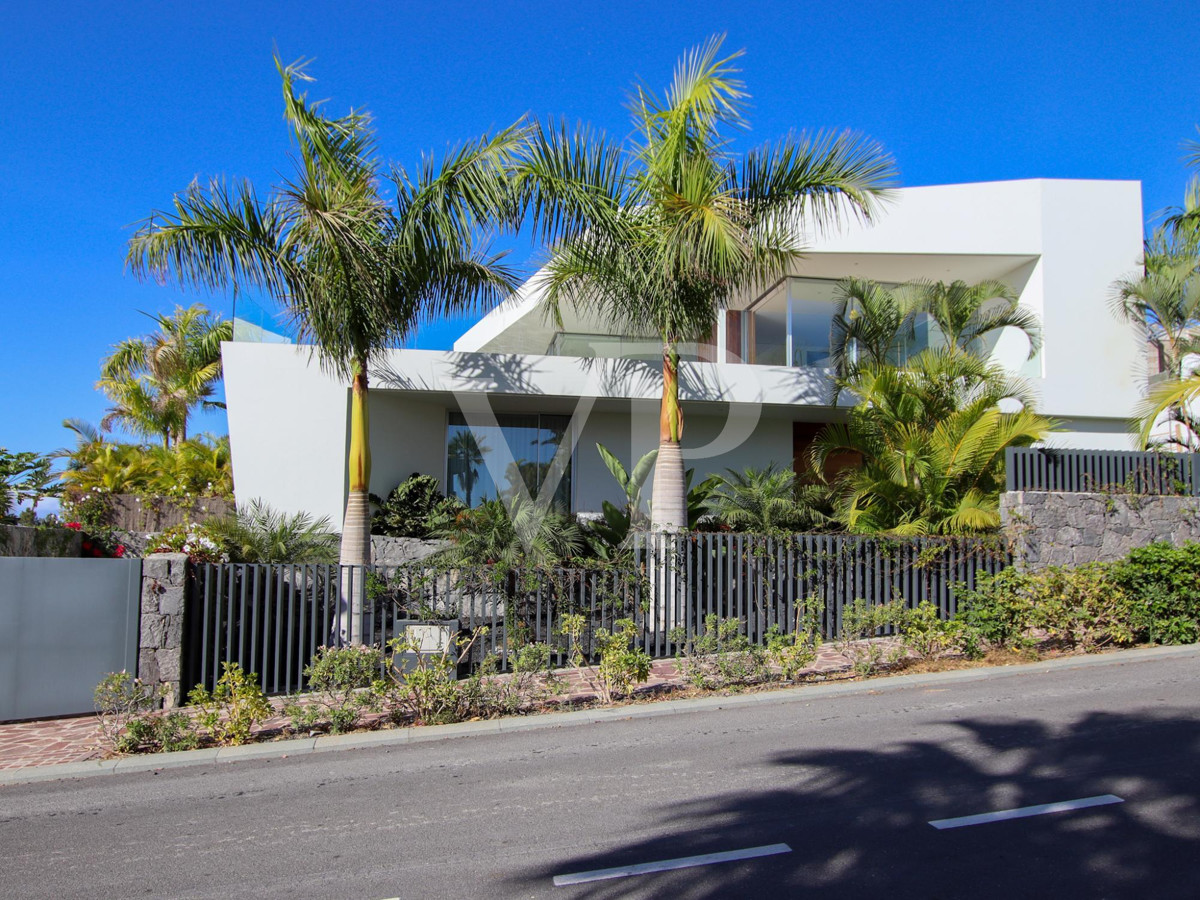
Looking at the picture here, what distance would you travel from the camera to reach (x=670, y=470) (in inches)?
458

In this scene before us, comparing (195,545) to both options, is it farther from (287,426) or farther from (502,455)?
(502,455)

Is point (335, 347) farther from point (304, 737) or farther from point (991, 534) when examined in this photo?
point (991, 534)

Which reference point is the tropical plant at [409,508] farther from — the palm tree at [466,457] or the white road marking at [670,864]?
the white road marking at [670,864]

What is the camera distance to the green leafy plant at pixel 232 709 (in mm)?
7578

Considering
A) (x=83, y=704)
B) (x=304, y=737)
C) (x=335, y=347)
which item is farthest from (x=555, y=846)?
(x=335, y=347)

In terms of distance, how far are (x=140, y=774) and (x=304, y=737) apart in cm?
132

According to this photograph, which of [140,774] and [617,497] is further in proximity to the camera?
[617,497]

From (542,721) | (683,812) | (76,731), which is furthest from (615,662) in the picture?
(76,731)

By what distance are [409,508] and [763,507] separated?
6516 mm

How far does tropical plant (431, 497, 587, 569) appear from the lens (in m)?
10.7

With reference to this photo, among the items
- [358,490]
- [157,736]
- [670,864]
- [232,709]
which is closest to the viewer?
[670,864]

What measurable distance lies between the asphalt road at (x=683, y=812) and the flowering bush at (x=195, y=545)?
4.28 m

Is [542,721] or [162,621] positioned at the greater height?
[162,621]

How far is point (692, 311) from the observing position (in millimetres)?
11883
